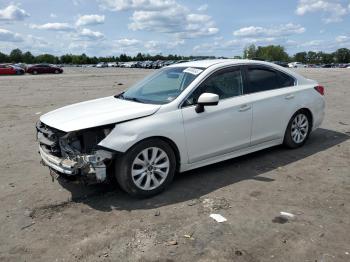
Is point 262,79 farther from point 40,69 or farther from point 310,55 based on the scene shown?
point 310,55

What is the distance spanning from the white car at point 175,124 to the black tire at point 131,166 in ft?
0.04

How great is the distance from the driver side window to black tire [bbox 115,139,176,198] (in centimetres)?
73

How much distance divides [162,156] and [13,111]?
30.1ft

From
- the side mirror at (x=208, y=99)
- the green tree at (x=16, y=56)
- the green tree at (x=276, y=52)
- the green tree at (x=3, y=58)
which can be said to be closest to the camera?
the side mirror at (x=208, y=99)

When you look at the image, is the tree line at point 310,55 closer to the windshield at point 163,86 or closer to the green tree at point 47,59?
the green tree at point 47,59

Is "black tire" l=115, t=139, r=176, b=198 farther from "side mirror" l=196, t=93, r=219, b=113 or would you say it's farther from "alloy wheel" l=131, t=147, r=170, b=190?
"side mirror" l=196, t=93, r=219, b=113

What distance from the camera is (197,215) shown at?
4.55 m

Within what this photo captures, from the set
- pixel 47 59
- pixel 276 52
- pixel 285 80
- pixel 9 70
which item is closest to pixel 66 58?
pixel 47 59

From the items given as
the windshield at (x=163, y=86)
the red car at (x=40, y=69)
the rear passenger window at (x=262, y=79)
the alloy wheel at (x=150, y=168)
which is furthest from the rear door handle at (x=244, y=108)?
the red car at (x=40, y=69)

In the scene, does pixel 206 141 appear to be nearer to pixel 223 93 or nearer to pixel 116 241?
pixel 223 93

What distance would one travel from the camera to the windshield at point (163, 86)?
222 inches

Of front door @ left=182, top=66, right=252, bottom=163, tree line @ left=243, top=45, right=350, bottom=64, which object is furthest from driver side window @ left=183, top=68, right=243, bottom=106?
tree line @ left=243, top=45, right=350, bottom=64

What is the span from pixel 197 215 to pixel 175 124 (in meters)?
1.27

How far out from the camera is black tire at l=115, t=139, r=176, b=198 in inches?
190
